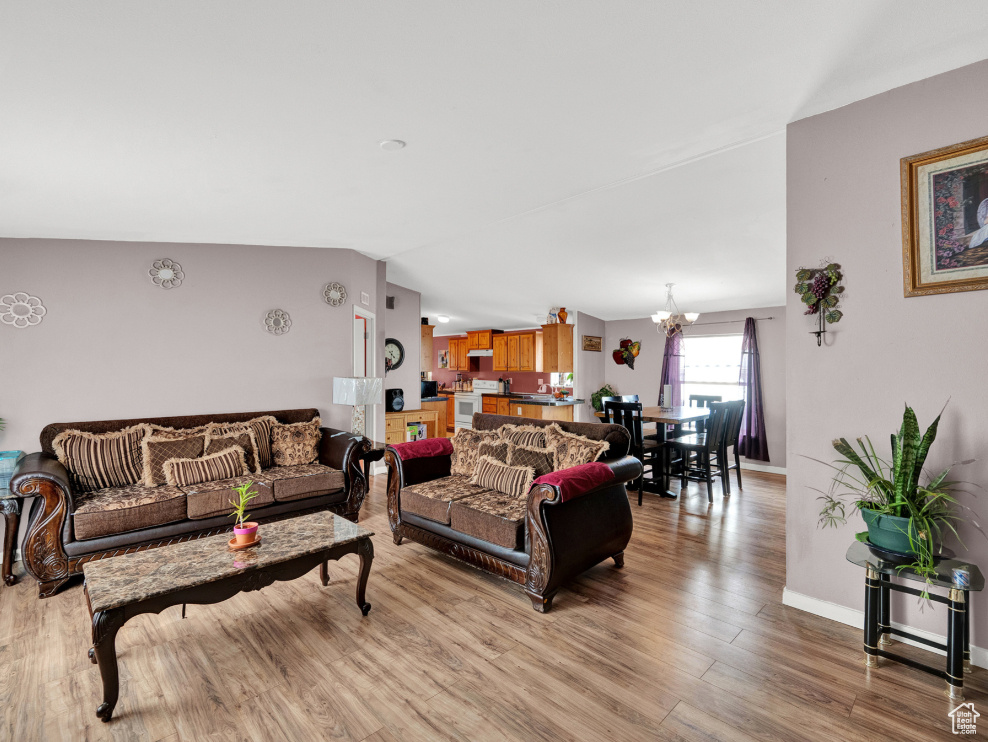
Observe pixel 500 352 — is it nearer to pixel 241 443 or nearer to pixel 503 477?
pixel 241 443

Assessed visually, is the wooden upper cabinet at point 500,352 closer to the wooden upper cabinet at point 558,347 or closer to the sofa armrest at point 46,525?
the wooden upper cabinet at point 558,347

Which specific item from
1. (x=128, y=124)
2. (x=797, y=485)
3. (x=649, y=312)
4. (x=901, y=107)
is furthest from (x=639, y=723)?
(x=649, y=312)

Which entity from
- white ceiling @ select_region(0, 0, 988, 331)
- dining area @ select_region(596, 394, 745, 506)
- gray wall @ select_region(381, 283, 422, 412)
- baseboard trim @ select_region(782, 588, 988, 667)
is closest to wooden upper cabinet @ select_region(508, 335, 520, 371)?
gray wall @ select_region(381, 283, 422, 412)

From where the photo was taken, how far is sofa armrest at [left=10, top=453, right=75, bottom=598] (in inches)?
110

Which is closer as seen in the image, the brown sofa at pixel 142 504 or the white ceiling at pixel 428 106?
the white ceiling at pixel 428 106

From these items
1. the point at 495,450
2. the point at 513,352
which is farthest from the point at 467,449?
the point at 513,352

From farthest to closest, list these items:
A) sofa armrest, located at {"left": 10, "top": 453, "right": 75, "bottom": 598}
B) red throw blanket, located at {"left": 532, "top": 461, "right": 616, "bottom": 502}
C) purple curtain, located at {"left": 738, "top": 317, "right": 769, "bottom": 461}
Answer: purple curtain, located at {"left": 738, "top": 317, "right": 769, "bottom": 461} < sofa armrest, located at {"left": 10, "top": 453, "right": 75, "bottom": 598} < red throw blanket, located at {"left": 532, "top": 461, "right": 616, "bottom": 502}

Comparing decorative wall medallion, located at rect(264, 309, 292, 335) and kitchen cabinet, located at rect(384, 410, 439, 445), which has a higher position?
decorative wall medallion, located at rect(264, 309, 292, 335)

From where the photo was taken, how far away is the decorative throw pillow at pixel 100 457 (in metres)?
3.35

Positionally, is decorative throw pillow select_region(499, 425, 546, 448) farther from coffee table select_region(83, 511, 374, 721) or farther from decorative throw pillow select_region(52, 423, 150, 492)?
decorative throw pillow select_region(52, 423, 150, 492)

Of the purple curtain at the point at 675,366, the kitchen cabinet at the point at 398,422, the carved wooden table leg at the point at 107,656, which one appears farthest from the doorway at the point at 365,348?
the purple curtain at the point at 675,366

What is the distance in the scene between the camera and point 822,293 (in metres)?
2.50

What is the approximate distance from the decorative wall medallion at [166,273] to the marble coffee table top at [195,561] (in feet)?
8.49

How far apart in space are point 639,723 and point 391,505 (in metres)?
2.32
